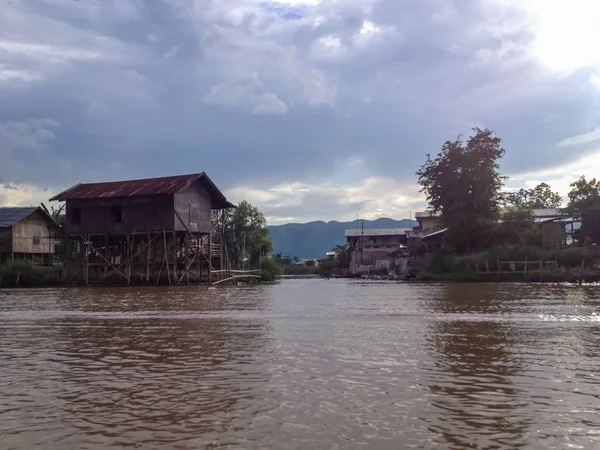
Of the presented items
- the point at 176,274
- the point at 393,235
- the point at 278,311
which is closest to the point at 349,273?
the point at 393,235

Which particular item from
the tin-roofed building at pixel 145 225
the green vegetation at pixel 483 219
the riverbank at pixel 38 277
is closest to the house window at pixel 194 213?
the tin-roofed building at pixel 145 225

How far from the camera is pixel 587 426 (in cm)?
424

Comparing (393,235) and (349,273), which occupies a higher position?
(393,235)

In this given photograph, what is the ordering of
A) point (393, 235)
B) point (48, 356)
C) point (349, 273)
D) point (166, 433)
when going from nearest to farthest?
point (166, 433) < point (48, 356) < point (349, 273) < point (393, 235)

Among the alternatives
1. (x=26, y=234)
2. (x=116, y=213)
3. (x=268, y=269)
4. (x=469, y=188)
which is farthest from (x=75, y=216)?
(x=469, y=188)

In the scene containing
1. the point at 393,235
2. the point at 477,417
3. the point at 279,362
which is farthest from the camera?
the point at 393,235

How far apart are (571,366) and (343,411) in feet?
11.5

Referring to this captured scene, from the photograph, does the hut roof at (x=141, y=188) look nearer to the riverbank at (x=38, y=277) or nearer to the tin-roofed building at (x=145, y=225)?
the tin-roofed building at (x=145, y=225)

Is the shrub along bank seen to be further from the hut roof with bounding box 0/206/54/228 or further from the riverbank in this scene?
the hut roof with bounding box 0/206/54/228

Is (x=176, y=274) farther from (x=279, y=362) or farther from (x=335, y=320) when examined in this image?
(x=279, y=362)

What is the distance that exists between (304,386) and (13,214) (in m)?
42.5

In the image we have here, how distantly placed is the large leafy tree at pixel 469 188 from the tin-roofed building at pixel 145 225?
16782 mm

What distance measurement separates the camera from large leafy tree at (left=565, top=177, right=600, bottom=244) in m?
35.0

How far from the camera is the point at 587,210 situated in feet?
115
